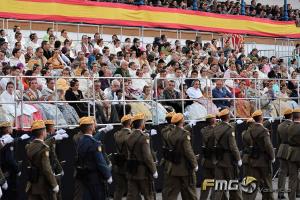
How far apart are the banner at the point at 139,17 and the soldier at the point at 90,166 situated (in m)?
11.6

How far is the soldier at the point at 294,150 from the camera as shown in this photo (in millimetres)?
16422

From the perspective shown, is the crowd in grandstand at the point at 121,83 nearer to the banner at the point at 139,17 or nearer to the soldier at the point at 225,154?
the banner at the point at 139,17

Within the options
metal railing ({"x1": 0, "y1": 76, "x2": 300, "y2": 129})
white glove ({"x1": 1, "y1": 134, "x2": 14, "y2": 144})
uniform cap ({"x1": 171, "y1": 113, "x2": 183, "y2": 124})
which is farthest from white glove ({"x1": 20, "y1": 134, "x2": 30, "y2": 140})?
uniform cap ({"x1": 171, "y1": 113, "x2": 183, "y2": 124})

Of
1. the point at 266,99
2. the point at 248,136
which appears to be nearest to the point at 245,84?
the point at 266,99

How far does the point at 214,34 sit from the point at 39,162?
19.1m

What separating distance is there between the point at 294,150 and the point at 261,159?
3.86 ft

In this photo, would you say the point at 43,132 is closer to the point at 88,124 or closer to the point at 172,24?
the point at 88,124

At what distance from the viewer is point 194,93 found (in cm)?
1941

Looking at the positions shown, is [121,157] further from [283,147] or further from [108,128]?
[283,147]

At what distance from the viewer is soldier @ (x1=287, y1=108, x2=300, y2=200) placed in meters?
16.4

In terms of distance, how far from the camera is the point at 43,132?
44.4 ft

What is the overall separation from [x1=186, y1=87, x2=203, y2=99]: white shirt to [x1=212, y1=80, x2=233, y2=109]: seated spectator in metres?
0.51

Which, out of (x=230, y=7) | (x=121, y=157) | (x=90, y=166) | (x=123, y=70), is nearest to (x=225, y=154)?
(x=121, y=157)

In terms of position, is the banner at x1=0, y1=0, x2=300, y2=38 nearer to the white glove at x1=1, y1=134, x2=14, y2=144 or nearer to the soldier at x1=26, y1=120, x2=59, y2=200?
the white glove at x1=1, y1=134, x2=14, y2=144
